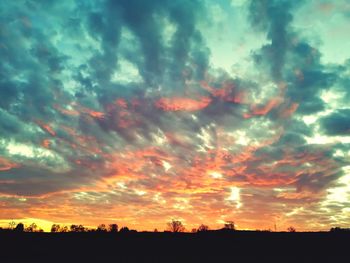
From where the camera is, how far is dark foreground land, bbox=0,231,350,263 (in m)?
26.7

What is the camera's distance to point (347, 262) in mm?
26703

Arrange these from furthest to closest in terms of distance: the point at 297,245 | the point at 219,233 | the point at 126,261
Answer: the point at 219,233
the point at 297,245
the point at 126,261

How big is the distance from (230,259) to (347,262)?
931 cm

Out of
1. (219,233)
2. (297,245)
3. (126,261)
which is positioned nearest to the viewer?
(126,261)

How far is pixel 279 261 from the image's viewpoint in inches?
1050

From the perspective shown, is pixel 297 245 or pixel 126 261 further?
pixel 297 245

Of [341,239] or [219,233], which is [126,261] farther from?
[341,239]

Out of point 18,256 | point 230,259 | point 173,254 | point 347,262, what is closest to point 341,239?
point 347,262

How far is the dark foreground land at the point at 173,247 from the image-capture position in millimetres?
26703

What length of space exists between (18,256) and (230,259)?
55.1 ft

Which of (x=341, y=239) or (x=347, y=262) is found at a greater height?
(x=341, y=239)

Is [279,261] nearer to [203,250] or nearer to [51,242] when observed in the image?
[203,250]

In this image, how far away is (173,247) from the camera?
2817 cm

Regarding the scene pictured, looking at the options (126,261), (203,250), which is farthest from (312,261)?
(126,261)
